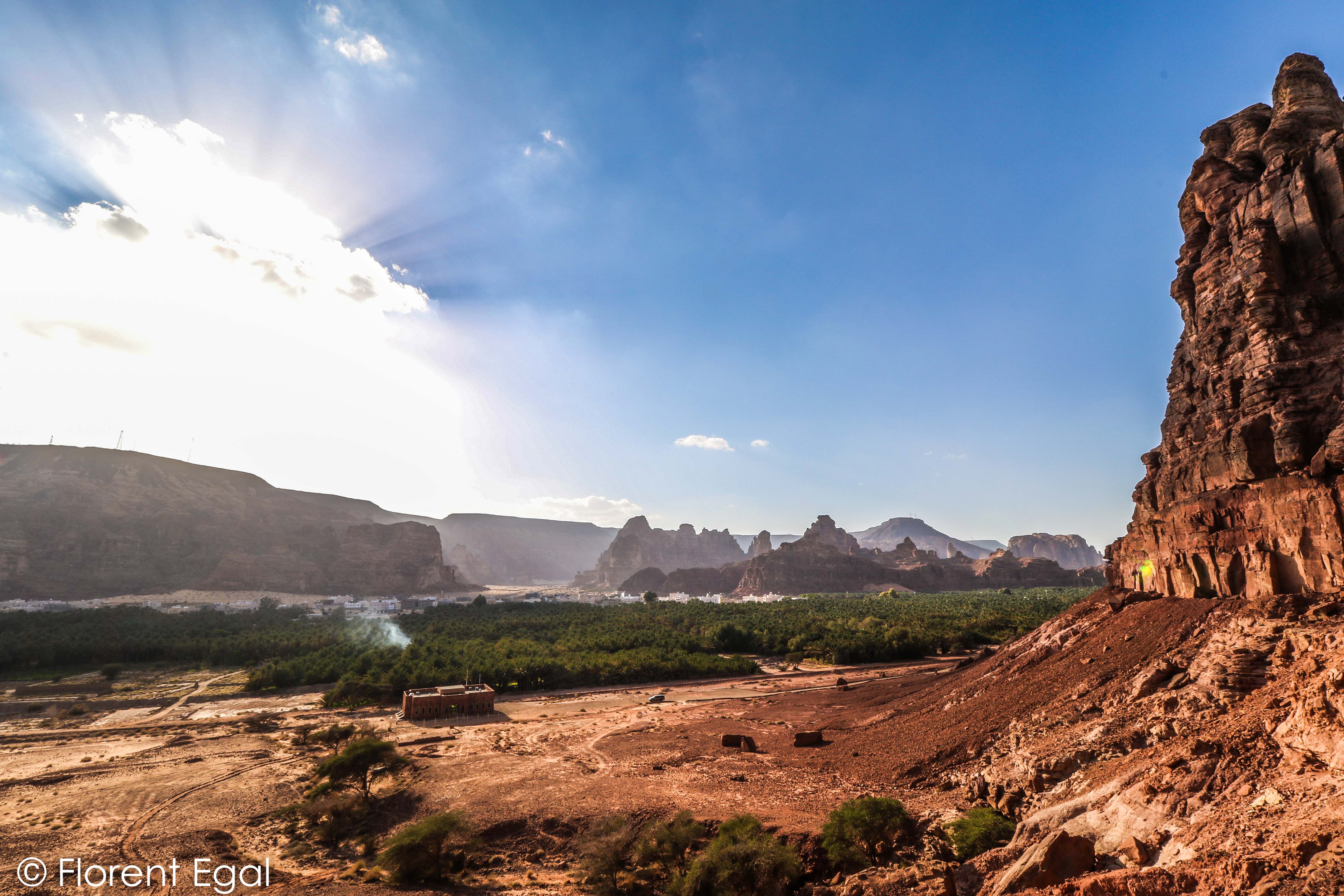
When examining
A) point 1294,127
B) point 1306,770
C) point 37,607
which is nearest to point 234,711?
point 1306,770

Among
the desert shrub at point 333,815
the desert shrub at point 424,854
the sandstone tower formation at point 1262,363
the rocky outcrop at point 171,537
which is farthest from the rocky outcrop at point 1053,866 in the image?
the rocky outcrop at point 171,537

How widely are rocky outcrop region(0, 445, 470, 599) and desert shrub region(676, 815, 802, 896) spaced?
138 metres

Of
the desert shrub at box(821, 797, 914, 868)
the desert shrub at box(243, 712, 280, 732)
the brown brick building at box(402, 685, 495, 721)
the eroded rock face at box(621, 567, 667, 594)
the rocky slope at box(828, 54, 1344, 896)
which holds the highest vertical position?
the rocky slope at box(828, 54, 1344, 896)

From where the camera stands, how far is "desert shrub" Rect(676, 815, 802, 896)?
47.8 feet

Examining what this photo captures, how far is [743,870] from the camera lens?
14773 mm

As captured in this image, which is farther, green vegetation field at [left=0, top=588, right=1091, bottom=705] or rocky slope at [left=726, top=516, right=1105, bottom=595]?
rocky slope at [left=726, top=516, right=1105, bottom=595]

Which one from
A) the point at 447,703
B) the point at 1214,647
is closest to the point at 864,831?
the point at 1214,647

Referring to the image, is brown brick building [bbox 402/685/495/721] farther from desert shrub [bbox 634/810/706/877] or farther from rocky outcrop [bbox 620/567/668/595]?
rocky outcrop [bbox 620/567/668/595]

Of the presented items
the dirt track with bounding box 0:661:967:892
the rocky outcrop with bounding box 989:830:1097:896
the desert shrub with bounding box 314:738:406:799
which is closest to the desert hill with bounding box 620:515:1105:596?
the dirt track with bounding box 0:661:967:892

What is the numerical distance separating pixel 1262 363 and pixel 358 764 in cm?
3730

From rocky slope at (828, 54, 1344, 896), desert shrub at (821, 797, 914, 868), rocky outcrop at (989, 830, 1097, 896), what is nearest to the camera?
rocky slope at (828, 54, 1344, 896)

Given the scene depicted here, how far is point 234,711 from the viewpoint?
3934 cm

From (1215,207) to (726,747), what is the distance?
106 feet

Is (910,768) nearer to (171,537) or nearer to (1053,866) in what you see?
(1053,866)
